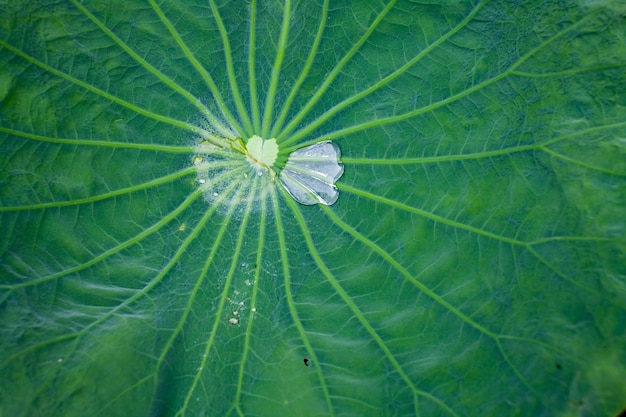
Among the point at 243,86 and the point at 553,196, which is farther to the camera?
the point at 243,86

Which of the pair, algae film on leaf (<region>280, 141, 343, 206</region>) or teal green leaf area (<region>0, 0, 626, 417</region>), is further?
algae film on leaf (<region>280, 141, 343, 206</region>)

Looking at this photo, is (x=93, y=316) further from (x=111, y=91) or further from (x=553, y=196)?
(x=553, y=196)

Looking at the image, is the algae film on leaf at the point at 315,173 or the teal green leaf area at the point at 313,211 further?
the algae film on leaf at the point at 315,173

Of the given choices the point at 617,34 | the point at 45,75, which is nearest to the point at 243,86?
the point at 45,75
